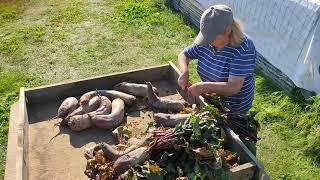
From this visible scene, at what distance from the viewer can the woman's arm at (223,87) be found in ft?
13.1

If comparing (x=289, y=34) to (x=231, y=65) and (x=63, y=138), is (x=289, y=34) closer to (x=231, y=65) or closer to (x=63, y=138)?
(x=231, y=65)

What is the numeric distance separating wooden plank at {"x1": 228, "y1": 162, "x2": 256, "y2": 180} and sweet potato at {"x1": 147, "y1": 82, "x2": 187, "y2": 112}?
1.17m

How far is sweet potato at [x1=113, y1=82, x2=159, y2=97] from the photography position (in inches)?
188

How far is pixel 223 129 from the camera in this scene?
3.82 m

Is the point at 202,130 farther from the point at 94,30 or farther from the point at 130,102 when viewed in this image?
the point at 94,30

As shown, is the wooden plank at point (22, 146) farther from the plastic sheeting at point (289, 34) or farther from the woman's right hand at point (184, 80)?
the plastic sheeting at point (289, 34)

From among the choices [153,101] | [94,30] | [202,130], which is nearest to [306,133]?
[153,101]

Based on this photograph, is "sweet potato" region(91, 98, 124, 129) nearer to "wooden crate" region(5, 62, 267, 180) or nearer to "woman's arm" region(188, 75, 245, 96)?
"wooden crate" region(5, 62, 267, 180)

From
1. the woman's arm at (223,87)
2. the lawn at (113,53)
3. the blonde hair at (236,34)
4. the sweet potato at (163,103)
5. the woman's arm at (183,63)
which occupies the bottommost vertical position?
the lawn at (113,53)

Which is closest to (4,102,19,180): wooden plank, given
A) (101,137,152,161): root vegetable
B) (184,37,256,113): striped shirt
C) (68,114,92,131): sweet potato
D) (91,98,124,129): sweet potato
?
(68,114,92,131): sweet potato

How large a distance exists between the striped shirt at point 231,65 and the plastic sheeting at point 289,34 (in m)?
2.62

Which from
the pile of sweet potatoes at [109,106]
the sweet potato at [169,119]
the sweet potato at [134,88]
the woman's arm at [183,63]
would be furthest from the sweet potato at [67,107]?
the woman's arm at [183,63]

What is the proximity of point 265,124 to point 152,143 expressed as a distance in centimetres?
346

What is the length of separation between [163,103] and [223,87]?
2.60ft
